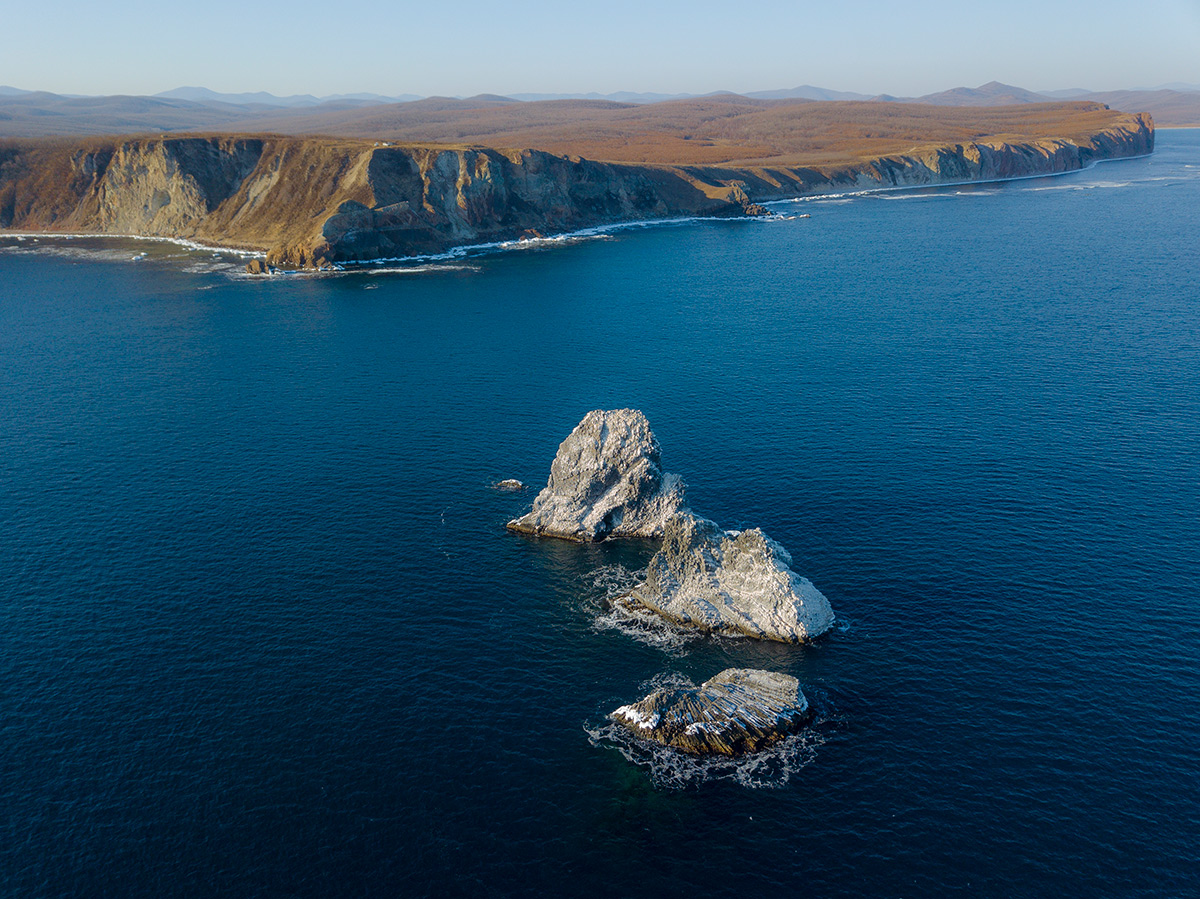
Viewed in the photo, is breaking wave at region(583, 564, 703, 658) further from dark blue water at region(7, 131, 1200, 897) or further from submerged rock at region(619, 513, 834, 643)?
submerged rock at region(619, 513, 834, 643)

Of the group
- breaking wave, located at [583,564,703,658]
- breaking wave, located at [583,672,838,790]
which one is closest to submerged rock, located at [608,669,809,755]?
breaking wave, located at [583,672,838,790]

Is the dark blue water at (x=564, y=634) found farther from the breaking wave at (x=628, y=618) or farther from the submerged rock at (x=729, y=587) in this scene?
the submerged rock at (x=729, y=587)

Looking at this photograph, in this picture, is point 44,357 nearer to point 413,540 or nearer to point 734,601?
point 413,540

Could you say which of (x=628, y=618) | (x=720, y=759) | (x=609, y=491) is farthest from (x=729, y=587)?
(x=609, y=491)

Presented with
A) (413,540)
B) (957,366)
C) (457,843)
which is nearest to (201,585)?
(413,540)

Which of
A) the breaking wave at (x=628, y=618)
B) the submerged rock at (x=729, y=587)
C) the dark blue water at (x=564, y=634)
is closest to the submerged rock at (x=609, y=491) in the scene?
the dark blue water at (x=564, y=634)

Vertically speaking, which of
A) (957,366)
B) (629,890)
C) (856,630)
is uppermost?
(957,366)
